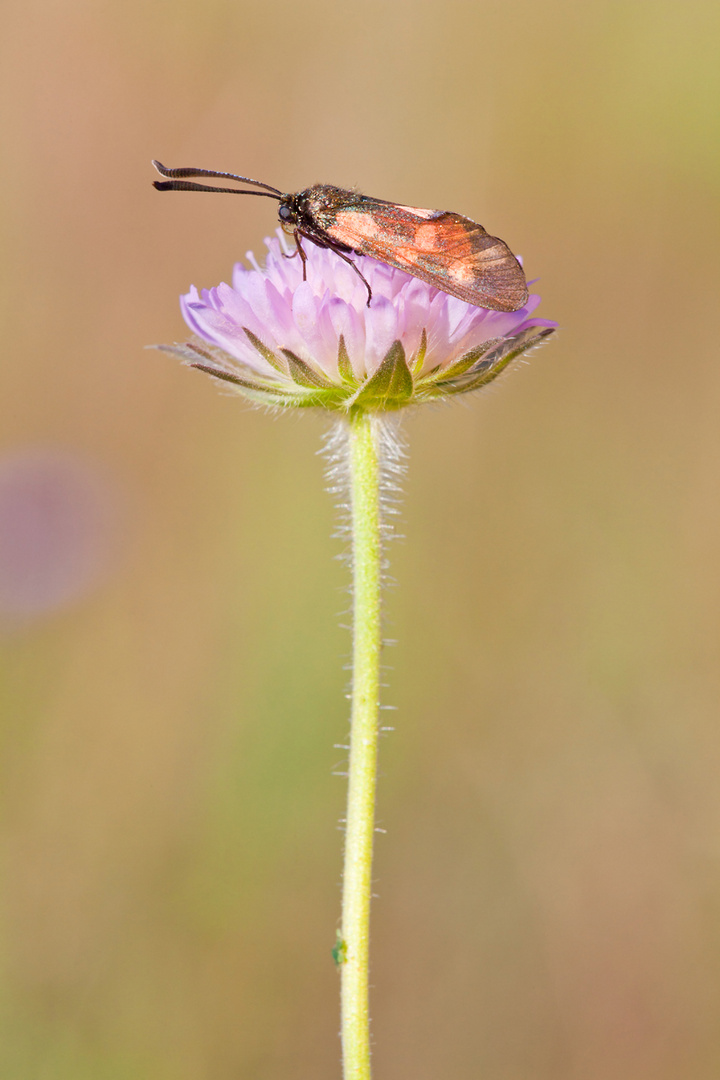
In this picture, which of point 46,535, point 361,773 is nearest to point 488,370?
point 361,773

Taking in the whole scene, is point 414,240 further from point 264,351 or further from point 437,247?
point 264,351

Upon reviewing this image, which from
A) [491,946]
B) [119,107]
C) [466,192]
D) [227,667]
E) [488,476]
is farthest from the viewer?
[119,107]

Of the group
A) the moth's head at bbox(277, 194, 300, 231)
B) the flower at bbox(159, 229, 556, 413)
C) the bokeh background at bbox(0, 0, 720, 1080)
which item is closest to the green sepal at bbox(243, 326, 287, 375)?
the flower at bbox(159, 229, 556, 413)

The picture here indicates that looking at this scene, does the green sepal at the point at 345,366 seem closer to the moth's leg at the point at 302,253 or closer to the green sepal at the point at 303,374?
the green sepal at the point at 303,374

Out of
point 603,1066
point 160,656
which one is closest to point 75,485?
point 160,656

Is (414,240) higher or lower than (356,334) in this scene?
higher

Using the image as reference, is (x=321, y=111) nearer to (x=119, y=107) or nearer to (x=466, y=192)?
(x=466, y=192)

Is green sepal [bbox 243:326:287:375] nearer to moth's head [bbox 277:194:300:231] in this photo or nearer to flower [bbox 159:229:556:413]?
flower [bbox 159:229:556:413]
